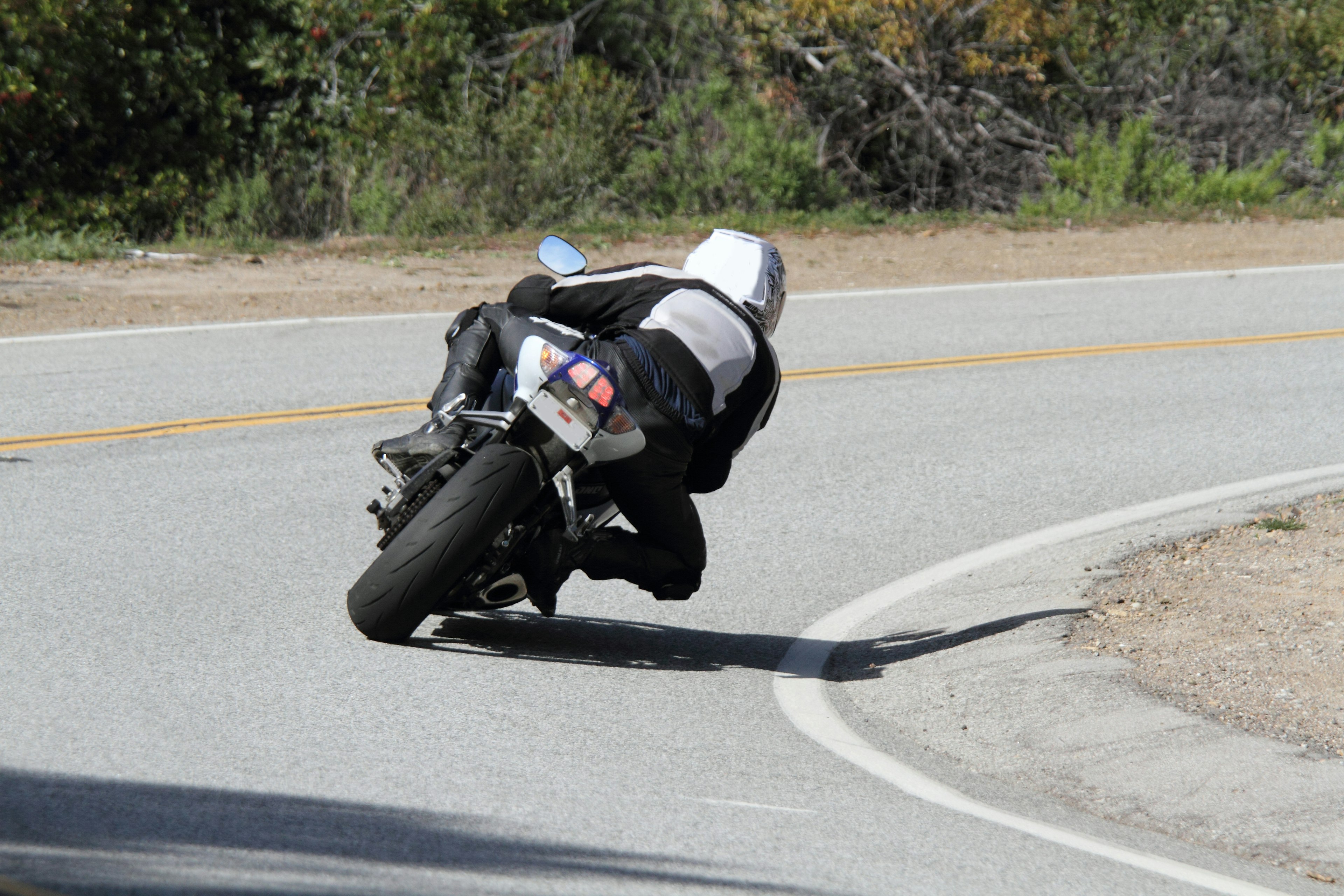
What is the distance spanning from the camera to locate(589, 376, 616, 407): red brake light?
197 inches

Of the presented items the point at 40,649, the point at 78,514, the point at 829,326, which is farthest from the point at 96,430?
the point at 829,326

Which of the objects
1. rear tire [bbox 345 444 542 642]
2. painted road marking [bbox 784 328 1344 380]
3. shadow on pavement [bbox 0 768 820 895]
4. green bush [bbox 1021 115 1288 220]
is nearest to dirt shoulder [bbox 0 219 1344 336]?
green bush [bbox 1021 115 1288 220]

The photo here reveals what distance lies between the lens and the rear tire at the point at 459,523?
500 cm

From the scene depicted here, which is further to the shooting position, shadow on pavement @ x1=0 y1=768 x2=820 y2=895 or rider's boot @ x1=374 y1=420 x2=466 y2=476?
rider's boot @ x1=374 y1=420 x2=466 y2=476

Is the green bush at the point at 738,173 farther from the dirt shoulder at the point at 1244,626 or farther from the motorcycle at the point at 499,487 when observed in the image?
the motorcycle at the point at 499,487

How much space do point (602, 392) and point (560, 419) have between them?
0.54ft

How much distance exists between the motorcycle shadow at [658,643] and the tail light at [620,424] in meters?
1.00

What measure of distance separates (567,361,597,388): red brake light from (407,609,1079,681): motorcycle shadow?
3.95 feet

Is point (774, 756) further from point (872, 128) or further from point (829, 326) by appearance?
point (872, 128)

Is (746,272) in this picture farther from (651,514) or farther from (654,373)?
(651,514)

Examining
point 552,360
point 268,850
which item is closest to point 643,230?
point 552,360

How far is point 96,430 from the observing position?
8.89 metres

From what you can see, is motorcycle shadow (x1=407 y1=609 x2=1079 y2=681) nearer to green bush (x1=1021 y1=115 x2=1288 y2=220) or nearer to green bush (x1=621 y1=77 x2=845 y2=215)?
green bush (x1=1021 y1=115 x2=1288 y2=220)

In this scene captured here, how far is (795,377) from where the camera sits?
10992 millimetres
